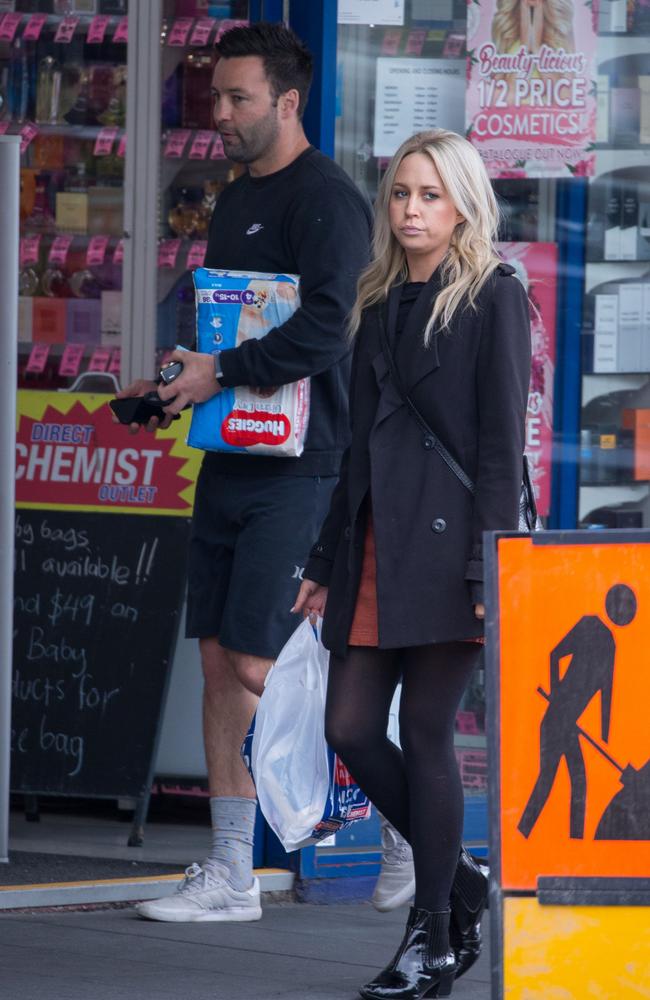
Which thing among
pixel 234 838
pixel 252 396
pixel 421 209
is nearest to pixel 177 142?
pixel 252 396

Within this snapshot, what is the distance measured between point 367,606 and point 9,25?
391 cm

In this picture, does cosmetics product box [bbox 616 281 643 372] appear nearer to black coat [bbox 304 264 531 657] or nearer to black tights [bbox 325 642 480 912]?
black coat [bbox 304 264 531 657]

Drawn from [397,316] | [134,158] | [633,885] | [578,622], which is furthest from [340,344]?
[134,158]

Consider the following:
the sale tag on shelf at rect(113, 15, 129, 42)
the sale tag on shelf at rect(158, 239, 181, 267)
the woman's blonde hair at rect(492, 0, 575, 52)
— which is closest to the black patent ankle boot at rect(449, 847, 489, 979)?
the woman's blonde hair at rect(492, 0, 575, 52)

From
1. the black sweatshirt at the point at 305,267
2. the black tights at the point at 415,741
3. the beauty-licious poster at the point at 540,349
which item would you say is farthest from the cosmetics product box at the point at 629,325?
the black tights at the point at 415,741

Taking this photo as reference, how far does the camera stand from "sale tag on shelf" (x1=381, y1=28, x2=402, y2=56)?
17.9ft

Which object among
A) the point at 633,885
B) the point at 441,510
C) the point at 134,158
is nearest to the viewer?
the point at 633,885

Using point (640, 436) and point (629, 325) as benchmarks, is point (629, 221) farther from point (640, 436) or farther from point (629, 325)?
point (640, 436)

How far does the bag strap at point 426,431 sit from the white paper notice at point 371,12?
5.80ft

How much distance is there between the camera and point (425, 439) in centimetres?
383

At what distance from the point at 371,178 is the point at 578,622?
2451 mm

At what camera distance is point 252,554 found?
4.64 m

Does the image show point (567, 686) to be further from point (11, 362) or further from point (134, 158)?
point (134, 158)

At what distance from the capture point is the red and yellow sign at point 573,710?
130 inches
